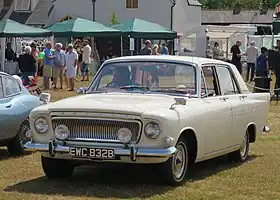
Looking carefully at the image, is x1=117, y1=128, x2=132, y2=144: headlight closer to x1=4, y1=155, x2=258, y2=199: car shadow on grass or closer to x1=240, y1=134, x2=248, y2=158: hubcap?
x1=4, y1=155, x2=258, y2=199: car shadow on grass

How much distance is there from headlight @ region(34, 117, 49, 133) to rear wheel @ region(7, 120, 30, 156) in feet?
8.46

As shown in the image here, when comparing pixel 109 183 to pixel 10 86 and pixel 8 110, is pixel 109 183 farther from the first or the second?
pixel 10 86

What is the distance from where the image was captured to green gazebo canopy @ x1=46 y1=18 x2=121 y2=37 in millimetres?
31891

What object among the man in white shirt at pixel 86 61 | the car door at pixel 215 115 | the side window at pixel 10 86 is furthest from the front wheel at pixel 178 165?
the man in white shirt at pixel 86 61

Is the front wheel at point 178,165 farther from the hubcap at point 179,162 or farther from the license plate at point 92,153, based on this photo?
the license plate at point 92,153

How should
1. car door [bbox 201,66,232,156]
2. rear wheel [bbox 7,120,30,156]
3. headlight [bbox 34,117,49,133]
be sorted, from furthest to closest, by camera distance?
rear wheel [bbox 7,120,30,156]
car door [bbox 201,66,232,156]
headlight [bbox 34,117,49,133]

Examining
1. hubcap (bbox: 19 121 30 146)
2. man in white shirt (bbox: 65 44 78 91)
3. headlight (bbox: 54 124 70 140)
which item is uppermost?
headlight (bbox: 54 124 70 140)

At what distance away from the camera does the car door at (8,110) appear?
10.8 meters

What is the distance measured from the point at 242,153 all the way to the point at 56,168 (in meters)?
3.12

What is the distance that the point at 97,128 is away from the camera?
27.9 ft

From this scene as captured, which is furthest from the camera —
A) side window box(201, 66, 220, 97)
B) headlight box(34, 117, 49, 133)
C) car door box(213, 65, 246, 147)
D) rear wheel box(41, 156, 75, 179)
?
car door box(213, 65, 246, 147)

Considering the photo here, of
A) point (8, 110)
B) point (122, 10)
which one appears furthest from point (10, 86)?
point (122, 10)

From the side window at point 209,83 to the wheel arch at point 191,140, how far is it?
0.81 m

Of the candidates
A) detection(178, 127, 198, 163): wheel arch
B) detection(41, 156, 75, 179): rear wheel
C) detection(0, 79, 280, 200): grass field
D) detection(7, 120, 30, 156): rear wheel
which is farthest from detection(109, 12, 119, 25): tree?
detection(178, 127, 198, 163): wheel arch
